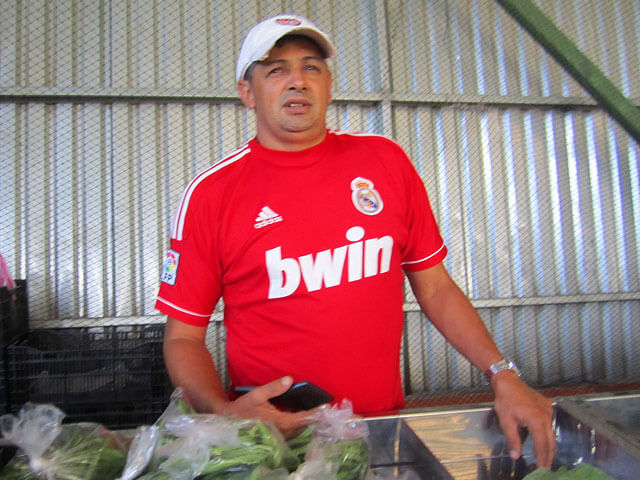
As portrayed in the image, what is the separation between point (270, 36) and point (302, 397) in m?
0.83

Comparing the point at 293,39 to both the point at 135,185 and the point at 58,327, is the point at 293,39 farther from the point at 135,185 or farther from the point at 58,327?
the point at 58,327

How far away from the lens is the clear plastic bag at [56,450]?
2.47 feet

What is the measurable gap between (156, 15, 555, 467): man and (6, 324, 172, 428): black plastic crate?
1516mm

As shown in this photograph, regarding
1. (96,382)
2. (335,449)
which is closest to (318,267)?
(335,449)

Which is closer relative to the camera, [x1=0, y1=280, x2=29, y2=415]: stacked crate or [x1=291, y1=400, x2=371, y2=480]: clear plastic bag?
[x1=291, y1=400, x2=371, y2=480]: clear plastic bag

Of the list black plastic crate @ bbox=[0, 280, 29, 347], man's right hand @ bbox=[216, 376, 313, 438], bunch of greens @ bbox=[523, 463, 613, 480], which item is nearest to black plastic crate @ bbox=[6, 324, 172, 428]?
black plastic crate @ bbox=[0, 280, 29, 347]

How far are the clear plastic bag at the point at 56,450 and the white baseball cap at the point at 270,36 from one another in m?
0.89

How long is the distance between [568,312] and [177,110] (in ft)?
11.4

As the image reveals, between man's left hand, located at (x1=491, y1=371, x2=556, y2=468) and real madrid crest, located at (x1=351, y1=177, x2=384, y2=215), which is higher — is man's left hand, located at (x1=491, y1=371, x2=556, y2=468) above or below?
below

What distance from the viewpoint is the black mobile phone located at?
94 centimetres

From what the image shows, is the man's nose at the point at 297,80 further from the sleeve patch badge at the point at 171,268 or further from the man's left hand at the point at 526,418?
the man's left hand at the point at 526,418

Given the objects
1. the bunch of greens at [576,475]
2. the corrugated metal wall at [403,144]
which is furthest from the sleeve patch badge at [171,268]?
the corrugated metal wall at [403,144]

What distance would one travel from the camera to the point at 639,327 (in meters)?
4.42

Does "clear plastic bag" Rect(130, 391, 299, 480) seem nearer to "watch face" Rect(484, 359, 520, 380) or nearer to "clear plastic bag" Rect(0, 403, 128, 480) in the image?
"clear plastic bag" Rect(0, 403, 128, 480)
